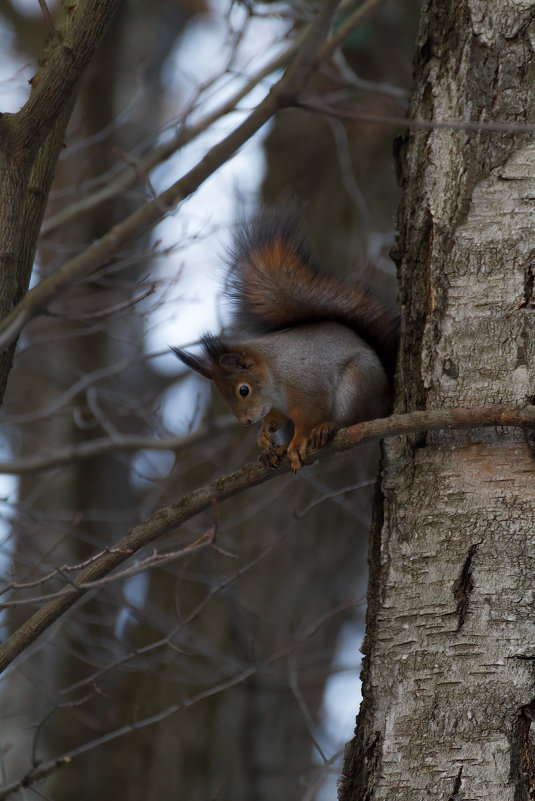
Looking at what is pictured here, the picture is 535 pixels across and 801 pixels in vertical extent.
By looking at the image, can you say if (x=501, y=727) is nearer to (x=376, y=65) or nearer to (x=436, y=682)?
(x=436, y=682)

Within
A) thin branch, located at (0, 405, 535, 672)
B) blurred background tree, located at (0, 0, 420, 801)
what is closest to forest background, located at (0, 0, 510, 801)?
blurred background tree, located at (0, 0, 420, 801)

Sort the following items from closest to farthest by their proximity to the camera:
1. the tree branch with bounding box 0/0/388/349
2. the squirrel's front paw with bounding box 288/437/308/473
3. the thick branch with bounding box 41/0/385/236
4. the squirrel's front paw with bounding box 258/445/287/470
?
the tree branch with bounding box 0/0/388/349
the squirrel's front paw with bounding box 288/437/308/473
the squirrel's front paw with bounding box 258/445/287/470
the thick branch with bounding box 41/0/385/236

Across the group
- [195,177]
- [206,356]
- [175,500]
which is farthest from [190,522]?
[195,177]

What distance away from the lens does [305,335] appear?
1.88 m

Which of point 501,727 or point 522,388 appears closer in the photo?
point 501,727

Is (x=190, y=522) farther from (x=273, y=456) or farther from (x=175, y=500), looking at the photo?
(x=273, y=456)

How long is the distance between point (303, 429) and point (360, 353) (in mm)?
189

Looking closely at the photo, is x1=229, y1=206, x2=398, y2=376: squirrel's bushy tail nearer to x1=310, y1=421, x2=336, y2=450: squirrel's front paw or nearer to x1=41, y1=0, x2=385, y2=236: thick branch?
x1=310, y1=421, x2=336, y2=450: squirrel's front paw

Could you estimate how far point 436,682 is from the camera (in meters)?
1.34

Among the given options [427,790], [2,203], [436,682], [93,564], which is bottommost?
[427,790]

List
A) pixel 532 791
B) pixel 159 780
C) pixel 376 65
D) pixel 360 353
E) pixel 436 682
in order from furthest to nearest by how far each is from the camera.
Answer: pixel 376 65
pixel 159 780
pixel 360 353
pixel 436 682
pixel 532 791

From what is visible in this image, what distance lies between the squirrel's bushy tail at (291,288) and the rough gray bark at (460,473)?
0.20m

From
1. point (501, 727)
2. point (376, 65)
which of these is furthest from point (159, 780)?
point (376, 65)

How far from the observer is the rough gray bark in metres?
1.31
